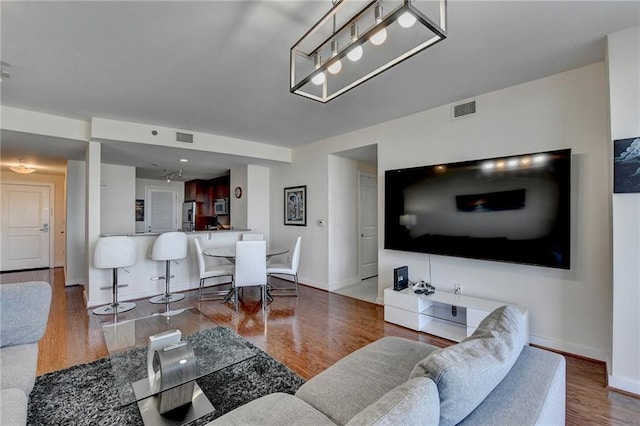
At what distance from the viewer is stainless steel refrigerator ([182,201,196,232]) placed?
7293 millimetres

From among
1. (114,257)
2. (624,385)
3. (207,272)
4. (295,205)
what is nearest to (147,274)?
(114,257)

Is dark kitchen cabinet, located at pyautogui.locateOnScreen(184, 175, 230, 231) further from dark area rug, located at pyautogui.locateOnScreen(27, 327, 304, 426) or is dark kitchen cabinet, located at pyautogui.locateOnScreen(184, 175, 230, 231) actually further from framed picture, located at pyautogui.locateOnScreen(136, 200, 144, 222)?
dark area rug, located at pyautogui.locateOnScreen(27, 327, 304, 426)

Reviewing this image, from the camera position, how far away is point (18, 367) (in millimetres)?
1552

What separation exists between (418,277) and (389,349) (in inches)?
78.3

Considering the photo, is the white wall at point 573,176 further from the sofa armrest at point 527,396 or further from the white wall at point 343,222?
the sofa armrest at point 527,396

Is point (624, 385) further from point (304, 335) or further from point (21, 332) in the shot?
point (21, 332)

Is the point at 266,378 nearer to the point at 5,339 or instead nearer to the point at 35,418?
the point at 35,418

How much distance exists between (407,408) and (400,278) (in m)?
2.79

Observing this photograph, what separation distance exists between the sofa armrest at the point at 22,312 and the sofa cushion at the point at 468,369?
93.8 inches

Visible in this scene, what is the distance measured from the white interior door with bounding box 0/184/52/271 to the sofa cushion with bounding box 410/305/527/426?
902 centimetres

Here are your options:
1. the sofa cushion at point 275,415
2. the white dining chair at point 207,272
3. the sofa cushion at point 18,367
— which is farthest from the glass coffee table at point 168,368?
the white dining chair at point 207,272

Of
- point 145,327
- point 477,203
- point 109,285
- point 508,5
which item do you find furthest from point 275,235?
point 508,5

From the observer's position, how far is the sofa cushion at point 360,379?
4.20 feet

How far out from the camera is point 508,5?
1.78 metres
